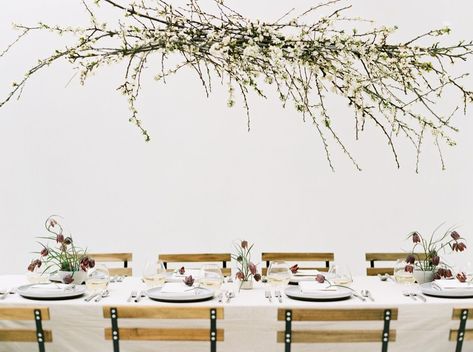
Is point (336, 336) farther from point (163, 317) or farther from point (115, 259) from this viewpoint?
point (115, 259)

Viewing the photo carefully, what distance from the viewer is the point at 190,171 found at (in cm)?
447

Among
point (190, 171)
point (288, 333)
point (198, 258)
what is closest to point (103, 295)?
point (288, 333)

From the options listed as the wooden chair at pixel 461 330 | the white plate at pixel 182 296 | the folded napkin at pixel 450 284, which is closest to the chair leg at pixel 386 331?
the wooden chair at pixel 461 330

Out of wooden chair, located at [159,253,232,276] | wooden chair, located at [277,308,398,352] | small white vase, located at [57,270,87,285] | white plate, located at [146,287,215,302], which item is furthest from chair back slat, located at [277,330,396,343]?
wooden chair, located at [159,253,232,276]

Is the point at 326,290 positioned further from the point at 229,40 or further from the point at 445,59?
the point at 445,59

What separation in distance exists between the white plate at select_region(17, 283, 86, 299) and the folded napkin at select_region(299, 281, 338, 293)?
3.04 feet

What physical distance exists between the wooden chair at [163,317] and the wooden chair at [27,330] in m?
0.24

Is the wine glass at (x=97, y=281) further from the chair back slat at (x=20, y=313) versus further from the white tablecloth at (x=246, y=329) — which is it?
the chair back slat at (x=20, y=313)

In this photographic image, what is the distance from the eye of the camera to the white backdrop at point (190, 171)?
4.46m

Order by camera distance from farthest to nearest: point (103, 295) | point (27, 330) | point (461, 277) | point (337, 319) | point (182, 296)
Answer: point (461, 277) → point (103, 295) → point (182, 296) → point (27, 330) → point (337, 319)

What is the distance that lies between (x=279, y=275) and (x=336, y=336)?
629 mm

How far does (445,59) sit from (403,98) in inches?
15.3

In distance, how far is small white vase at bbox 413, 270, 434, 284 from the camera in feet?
9.29

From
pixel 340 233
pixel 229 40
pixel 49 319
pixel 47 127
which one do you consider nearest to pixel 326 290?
pixel 49 319
